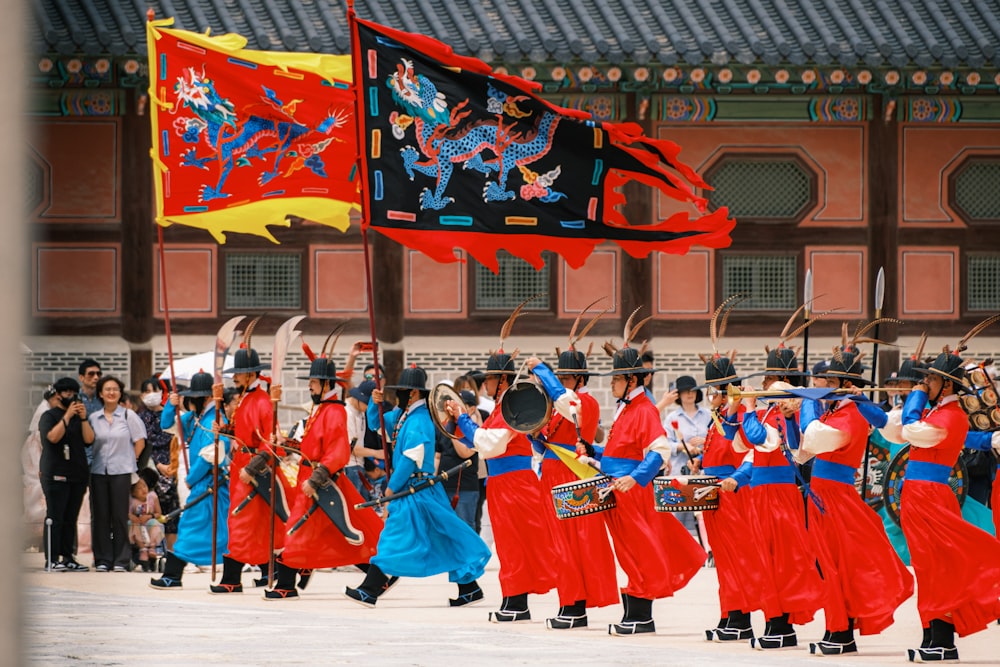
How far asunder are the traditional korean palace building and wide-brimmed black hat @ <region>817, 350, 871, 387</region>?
9.11 m

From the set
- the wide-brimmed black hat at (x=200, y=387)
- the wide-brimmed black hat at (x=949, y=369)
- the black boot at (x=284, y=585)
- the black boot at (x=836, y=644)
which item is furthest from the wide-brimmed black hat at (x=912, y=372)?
the wide-brimmed black hat at (x=200, y=387)

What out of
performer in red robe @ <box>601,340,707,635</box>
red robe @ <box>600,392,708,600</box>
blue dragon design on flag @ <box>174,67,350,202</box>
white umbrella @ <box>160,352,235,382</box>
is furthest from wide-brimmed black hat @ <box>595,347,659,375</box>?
white umbrella @ <box>160,352,235,382</box>

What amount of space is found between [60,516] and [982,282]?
36.3 ft

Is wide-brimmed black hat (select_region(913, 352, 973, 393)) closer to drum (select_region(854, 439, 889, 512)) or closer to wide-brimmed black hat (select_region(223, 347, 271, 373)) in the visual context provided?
drum (select_region(854, 439, 889, 512))

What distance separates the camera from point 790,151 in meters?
17.7

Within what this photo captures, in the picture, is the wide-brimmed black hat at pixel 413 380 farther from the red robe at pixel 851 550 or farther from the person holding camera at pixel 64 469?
the person holding camera at pixel 64 469

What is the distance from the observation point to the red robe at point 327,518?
1042cm

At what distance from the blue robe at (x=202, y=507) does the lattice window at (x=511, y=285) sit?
6031 mm

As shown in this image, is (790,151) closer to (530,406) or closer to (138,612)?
(530,406)

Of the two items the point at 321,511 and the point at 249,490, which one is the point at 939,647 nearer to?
the point at 321,511

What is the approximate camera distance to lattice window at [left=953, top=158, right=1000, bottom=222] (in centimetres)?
1786

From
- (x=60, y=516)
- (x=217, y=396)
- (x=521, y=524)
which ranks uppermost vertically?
(x=217, y=396)

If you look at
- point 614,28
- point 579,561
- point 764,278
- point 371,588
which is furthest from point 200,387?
point 764,278

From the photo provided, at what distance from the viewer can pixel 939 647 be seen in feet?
24.9
